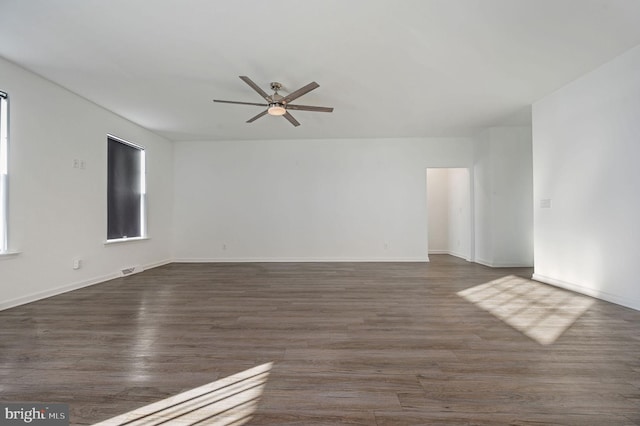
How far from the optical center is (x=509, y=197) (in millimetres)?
5695

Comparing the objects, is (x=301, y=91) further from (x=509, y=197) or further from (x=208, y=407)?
(x=509, y=197)

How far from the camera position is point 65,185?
12.7 ft

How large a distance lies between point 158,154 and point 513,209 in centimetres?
742

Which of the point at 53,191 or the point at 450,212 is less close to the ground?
the point at 53,191

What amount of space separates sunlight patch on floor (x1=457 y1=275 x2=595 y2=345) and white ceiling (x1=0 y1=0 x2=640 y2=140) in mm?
2692

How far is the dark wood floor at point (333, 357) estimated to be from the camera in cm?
139

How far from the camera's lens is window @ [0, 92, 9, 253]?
3.12 meters

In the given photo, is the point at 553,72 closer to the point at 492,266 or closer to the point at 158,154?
the point at 492,266

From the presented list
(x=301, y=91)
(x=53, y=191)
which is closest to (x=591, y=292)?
(x=301, y=91)

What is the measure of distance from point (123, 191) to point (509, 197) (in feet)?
24.0

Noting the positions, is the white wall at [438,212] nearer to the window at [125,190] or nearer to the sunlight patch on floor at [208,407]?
the window at [125,190]

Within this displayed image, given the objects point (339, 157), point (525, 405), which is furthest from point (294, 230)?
point (525, 405)

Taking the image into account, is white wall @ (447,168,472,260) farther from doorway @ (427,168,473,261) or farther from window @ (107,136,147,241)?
window @ (107,136,147,241)

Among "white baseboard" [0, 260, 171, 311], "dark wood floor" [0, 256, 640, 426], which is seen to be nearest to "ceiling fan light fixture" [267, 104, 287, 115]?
"dark wood floor" [0, 256, 640, 426]
